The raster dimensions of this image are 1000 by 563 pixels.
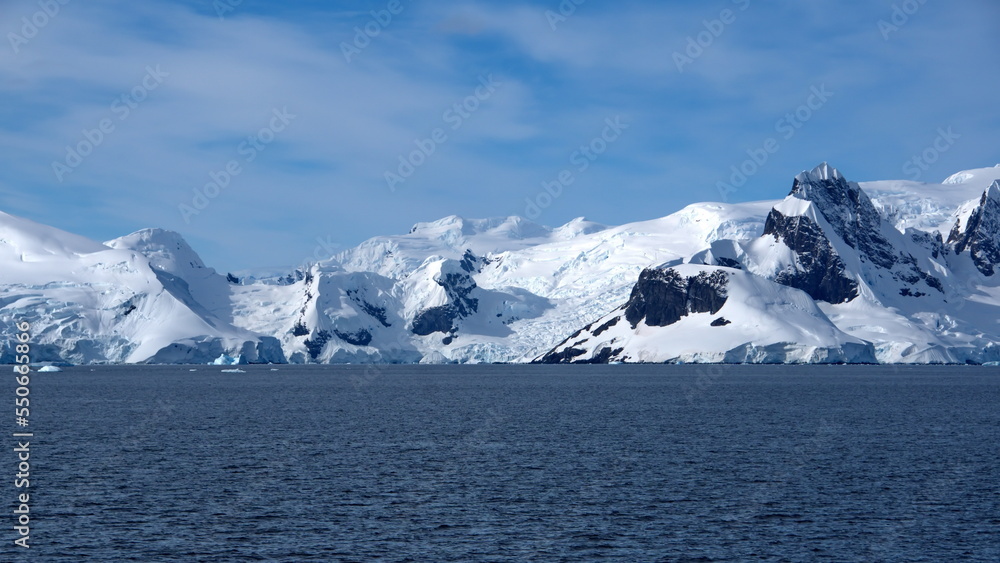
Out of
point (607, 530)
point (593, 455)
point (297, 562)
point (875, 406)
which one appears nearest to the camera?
point (297, 562)

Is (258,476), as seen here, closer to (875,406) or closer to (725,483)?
(725,483)

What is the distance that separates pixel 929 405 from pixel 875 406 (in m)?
8.39

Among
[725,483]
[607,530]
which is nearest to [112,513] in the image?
[607,530]

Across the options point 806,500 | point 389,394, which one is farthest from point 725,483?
point 389,394

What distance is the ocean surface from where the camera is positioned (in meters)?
45.5

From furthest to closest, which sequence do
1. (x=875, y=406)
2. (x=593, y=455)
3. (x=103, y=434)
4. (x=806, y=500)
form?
(x=875, y=406)
(x=103, y=434)
(x=593, y=455)
(x=806, y=500)

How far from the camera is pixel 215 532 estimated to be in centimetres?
4788

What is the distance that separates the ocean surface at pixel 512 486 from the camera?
149 ft

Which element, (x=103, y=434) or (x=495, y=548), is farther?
(x=103, y=434)

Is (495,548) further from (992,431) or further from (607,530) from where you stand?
(992,431)

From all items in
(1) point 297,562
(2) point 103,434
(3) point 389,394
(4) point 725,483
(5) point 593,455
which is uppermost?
(3) point 389,394

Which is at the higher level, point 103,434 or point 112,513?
point 103,434

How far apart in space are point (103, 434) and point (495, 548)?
177 ft

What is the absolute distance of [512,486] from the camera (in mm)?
60344
